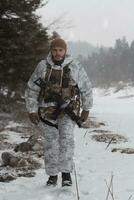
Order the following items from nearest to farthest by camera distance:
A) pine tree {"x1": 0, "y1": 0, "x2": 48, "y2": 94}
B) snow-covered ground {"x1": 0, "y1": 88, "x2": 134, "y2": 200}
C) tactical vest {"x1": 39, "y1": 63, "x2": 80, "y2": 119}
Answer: snow-covered ground {"x1": 0, "y1": 88, "x2": 134, "y2": 200} < tactical vest {"x1": 39, "y1": 63, "x2": 80, "y2": 119} < pine tree {"x1": 0, "y1": 0, "x2": 48, "y2": 94}

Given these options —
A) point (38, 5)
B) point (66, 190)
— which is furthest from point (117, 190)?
point (38, 5)

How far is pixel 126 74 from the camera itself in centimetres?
12838

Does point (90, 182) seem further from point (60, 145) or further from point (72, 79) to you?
point (72, 79)

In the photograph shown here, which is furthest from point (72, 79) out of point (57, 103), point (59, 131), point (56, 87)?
point (59, 131)

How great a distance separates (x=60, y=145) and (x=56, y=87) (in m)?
0.73

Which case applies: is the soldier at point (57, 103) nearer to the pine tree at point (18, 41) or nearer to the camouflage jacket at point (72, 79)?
the camouflage jacket at point (72, 79)

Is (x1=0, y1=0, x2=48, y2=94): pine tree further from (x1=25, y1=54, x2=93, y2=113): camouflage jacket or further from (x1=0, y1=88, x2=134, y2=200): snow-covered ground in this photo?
(x1=25, y1=54, x2=93, y2=113): camouflage jacket

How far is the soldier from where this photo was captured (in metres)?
6.06

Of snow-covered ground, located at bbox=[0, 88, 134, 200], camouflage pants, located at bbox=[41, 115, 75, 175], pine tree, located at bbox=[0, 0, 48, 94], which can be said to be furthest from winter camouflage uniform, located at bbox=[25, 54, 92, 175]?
pine tree, located at bbox=[0, 0, 48, 94]

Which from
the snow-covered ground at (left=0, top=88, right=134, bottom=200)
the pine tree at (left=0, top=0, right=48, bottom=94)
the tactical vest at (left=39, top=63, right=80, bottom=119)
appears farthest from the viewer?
the pine tree at (left=0, top=0, right=48, bottom=94)

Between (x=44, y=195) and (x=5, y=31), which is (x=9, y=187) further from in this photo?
(x=5, y=31)

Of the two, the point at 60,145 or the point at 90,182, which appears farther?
the point at 90,182

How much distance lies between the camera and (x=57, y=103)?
6.09m

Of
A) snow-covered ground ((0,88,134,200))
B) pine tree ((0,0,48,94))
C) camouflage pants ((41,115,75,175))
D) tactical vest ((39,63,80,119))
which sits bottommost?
snow-covered ground ((0,88,134,200))
